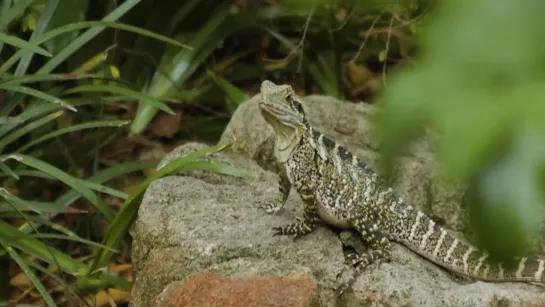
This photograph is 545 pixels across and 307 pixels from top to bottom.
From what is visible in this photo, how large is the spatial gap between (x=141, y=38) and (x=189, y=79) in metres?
0.40

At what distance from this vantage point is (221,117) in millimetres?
4508

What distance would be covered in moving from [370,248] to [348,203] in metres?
0.18

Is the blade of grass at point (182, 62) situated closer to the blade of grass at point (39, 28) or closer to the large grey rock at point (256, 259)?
the blade of grass at point (39, 28)

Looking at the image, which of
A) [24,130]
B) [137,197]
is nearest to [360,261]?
[137,197]

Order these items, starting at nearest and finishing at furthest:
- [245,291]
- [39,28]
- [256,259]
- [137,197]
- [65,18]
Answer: [245,291], [256,259], [137,197], [39,28], [65,18]

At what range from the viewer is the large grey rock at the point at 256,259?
92.9 inches

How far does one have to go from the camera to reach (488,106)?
1.12 ft

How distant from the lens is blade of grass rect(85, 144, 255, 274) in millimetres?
3055

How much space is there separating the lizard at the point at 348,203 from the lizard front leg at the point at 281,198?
0.43 feet

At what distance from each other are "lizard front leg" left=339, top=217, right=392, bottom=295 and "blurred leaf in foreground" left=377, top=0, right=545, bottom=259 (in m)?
2.05

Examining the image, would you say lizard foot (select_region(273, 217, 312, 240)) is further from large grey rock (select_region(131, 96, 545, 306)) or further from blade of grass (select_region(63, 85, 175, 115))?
blade of grass (select_region(63, 85, 175, 115))

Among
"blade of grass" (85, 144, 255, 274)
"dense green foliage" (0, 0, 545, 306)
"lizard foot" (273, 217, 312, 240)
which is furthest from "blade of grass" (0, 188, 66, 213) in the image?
"lizard foot" (273, 217, 312, 240)

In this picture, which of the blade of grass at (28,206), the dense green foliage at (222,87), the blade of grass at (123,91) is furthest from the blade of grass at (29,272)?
the blade of grass at (123,91)

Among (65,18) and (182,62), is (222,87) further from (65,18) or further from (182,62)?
(65,18)
